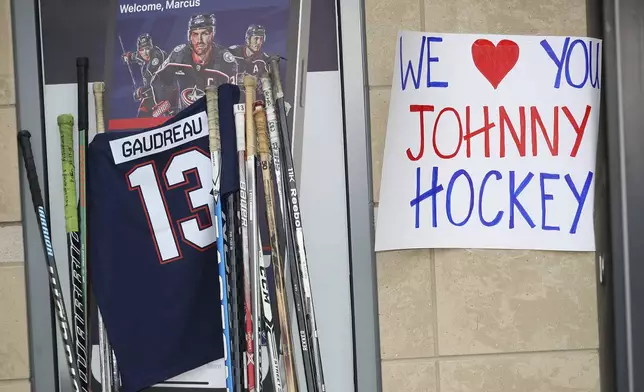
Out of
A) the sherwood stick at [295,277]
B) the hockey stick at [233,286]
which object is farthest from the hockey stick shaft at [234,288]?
the sherwood stick at [295,277]

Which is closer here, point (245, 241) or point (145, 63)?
point (245, 241)

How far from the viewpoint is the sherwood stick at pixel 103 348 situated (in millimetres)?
1455

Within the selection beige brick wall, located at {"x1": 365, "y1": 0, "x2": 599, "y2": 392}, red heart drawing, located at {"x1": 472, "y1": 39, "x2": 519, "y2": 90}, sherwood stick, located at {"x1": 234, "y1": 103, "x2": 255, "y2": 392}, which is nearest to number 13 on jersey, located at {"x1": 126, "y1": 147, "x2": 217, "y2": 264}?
sherwood stick, located at {"x1": 234, "y1": 103, "x2": 255, "y2": 392}

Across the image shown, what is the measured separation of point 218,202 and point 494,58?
2.30 feet

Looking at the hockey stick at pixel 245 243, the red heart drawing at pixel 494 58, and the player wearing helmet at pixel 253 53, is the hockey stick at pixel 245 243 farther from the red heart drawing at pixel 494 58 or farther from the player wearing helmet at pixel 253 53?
the red heart drawing at pixel 494 58

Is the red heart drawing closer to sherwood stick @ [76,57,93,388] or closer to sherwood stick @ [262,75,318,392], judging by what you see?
sherwood stick @ [262,75,318,392]

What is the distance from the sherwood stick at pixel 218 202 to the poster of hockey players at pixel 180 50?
105 mm

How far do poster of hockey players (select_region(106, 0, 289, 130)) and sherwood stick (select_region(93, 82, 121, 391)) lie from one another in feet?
0.10

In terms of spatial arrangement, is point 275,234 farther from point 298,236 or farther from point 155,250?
point 155,250

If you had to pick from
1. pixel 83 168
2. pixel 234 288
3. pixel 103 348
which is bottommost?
pixel 103 348

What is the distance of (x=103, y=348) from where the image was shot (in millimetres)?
1460

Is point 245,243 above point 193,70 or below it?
below

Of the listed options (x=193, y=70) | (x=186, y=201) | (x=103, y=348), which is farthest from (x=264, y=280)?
(x=193, y=70)

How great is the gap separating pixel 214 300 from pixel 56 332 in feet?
1.27
